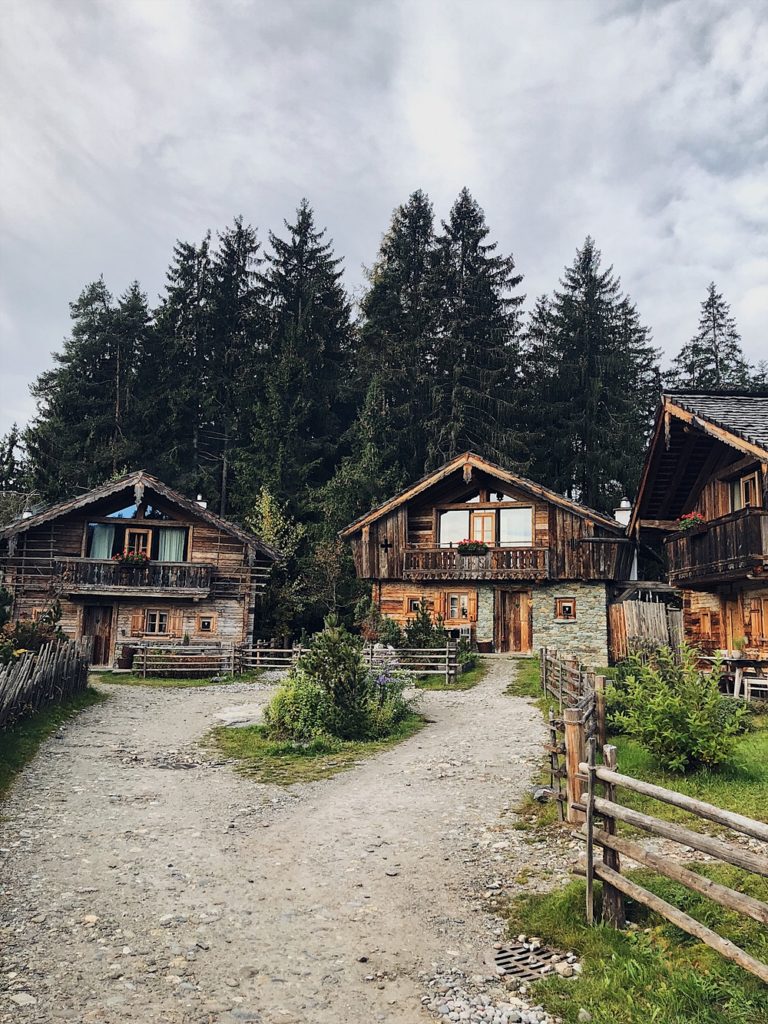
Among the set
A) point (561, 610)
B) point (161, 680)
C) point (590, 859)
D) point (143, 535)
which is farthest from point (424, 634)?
point (590, 859)

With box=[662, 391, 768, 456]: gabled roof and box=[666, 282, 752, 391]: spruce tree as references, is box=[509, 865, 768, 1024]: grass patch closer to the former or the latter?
box=[662, 391, 768, 456]: gabled roof

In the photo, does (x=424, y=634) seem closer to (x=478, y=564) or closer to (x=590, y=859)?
(x=478, y=564)

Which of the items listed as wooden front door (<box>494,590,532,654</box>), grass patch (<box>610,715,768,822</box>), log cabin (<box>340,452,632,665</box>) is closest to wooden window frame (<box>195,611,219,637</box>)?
log cabin (<box>340,452,632,665</box>)

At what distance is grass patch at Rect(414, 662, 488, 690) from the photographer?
22.1 metres

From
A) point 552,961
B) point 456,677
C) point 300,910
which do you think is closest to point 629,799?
point 552,961

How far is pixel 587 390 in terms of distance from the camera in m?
43.6

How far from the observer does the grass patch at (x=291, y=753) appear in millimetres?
11984

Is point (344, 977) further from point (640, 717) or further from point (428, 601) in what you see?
point (428, 601)

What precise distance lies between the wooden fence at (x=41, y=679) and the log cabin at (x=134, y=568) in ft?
32.7

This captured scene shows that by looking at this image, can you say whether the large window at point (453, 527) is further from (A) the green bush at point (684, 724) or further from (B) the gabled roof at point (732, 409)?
(A) the green bush at point (684, 724)

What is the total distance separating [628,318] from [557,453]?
11714 mm

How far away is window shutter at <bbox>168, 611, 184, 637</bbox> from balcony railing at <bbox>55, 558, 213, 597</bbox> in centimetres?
152

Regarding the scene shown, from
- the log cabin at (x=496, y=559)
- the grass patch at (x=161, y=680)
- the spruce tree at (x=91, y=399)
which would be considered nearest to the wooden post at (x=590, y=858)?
the grass patch at (x=161, y=680)

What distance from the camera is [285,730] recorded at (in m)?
14.7
